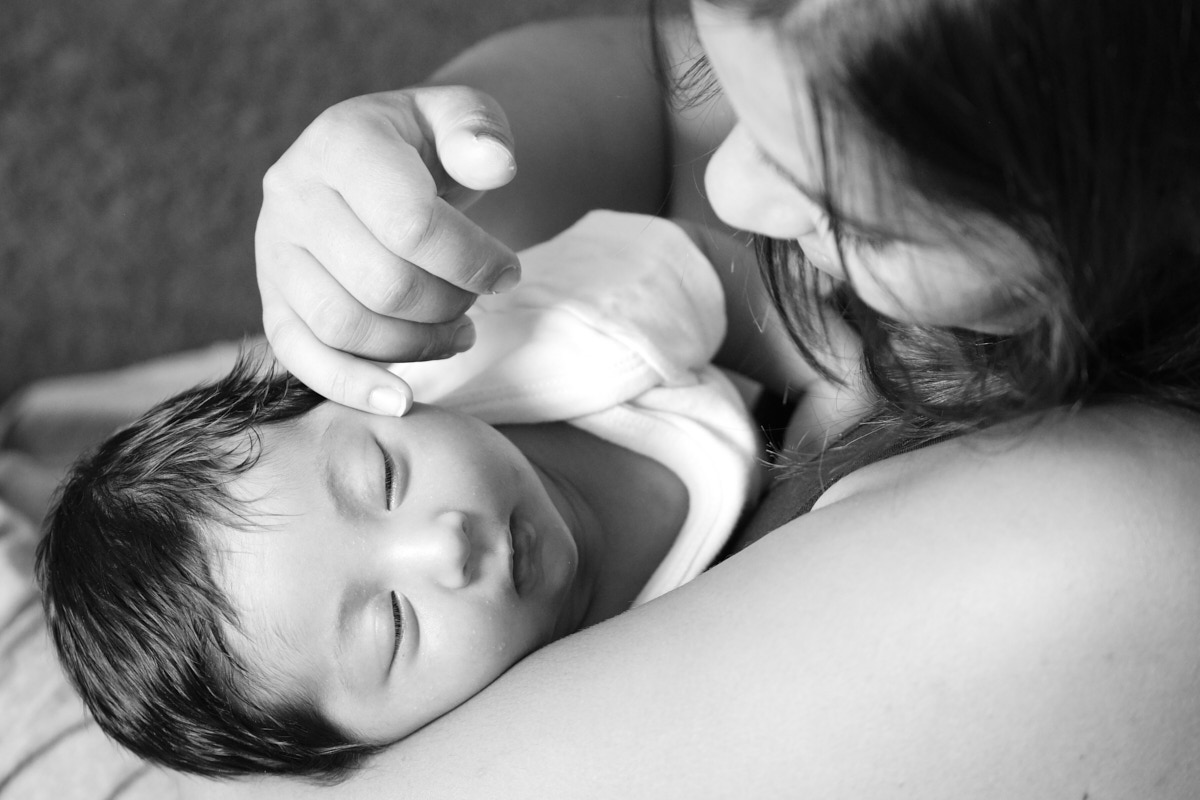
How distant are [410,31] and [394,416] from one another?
4.06 ft

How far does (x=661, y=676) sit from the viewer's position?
0.58 meters

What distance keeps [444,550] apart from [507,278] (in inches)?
8.5

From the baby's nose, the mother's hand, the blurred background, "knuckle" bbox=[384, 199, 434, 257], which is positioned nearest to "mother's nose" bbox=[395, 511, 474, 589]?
the baby's nose

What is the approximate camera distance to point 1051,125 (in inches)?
16.2

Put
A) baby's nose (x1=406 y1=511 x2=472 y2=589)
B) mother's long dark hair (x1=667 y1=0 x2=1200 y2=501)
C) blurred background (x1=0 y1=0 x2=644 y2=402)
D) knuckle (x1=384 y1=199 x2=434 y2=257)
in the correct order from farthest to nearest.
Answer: blurred background (x1=0 y1=0 x2=644 y2=402), baby's nose (x1=406 y1=511 x2=472 y2=589), knuckle (x1=384 y1=199 x2=434 y2=257), mother's long dark hair (x1=667 y1=0 x2=1200 y2=501)

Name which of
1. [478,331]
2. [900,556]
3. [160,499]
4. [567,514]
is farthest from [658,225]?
[900,556]

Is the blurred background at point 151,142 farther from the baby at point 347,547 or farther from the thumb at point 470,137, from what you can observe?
the thumb at point 470,137

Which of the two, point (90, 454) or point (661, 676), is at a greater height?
point (661, 676)

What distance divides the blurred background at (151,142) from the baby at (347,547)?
2.67 ft

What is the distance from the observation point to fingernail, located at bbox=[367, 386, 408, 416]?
2.68 ft

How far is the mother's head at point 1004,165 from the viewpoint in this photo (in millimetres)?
400

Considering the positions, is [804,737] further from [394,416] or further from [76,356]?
[76,356]

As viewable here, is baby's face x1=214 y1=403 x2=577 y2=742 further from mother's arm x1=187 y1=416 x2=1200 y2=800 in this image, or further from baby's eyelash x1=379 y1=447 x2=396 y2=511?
mother's arm x1=187 y1=416 x2=1200 y2=800

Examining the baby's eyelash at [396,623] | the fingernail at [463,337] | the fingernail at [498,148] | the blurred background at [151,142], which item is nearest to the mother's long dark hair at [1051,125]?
the fingernail at [498,148]
